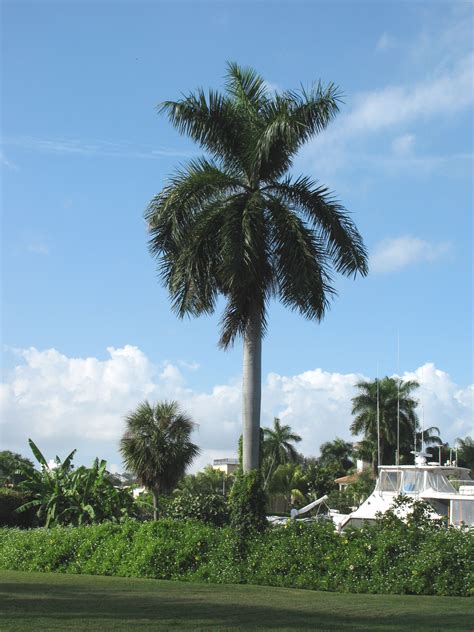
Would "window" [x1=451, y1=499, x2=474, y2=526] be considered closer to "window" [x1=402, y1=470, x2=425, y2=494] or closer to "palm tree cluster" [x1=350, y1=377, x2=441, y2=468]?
"window" [x1=402, y1=470, x2=425, y2=494]

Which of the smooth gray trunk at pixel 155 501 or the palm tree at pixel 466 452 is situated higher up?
the palm tree at pixel 466 452

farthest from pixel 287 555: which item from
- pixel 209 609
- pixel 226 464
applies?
pixel 226 464

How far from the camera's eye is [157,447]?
38.6m

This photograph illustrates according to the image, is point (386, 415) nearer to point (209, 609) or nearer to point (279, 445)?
point (279, 445)

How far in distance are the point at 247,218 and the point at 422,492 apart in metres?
20.3

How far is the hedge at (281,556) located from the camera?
17.1 m

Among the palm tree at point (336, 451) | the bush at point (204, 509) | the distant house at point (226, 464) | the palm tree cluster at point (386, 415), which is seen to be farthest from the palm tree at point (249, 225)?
the distant house at point (226, 464)

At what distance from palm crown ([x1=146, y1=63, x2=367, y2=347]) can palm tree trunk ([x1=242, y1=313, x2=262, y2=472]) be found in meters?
0.36

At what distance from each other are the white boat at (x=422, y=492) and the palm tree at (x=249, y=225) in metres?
15.4

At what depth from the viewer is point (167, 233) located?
73.6 ft

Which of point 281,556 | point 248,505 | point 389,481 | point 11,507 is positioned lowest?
point 281,556

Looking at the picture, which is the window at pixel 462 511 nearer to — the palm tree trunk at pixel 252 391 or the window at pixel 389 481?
the window at pixel 389 481

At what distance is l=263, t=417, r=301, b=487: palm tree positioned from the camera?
282ft

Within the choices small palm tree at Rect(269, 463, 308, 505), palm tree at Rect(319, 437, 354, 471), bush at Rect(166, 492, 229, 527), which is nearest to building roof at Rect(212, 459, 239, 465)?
palm tree at Rect(319, 437, 354, 471)
